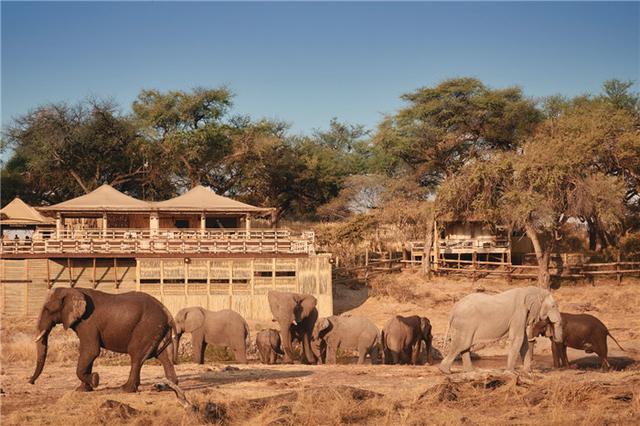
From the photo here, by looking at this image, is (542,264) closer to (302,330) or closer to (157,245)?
(302,330)

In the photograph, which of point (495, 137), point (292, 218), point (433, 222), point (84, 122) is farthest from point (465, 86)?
point (84, 122)

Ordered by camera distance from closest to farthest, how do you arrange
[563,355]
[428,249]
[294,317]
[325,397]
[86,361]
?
[325,397]
[86,361]
[563,355]
[294,317]
[428,249]

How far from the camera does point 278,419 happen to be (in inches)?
543

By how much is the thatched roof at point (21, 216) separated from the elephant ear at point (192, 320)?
25.1 meters

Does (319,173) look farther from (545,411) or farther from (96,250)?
(545,411)

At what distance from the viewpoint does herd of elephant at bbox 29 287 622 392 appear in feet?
52.1

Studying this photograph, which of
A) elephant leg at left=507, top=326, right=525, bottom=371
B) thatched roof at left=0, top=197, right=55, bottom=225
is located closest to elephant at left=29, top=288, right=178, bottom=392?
elephant leg at left=507, top=326, right=525, bottom=371

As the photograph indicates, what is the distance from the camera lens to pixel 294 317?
92.6ft

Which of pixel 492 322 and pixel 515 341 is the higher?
pixel 492 322

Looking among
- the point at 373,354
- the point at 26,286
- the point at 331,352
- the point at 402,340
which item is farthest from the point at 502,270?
the point at 26,286

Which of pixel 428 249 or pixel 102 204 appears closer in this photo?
pixel 102 204

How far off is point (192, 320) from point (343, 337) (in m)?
4.74

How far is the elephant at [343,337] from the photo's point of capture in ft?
90.5

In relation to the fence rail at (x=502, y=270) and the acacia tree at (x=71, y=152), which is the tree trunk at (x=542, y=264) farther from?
the acacia tree at (x=71, y=152)
